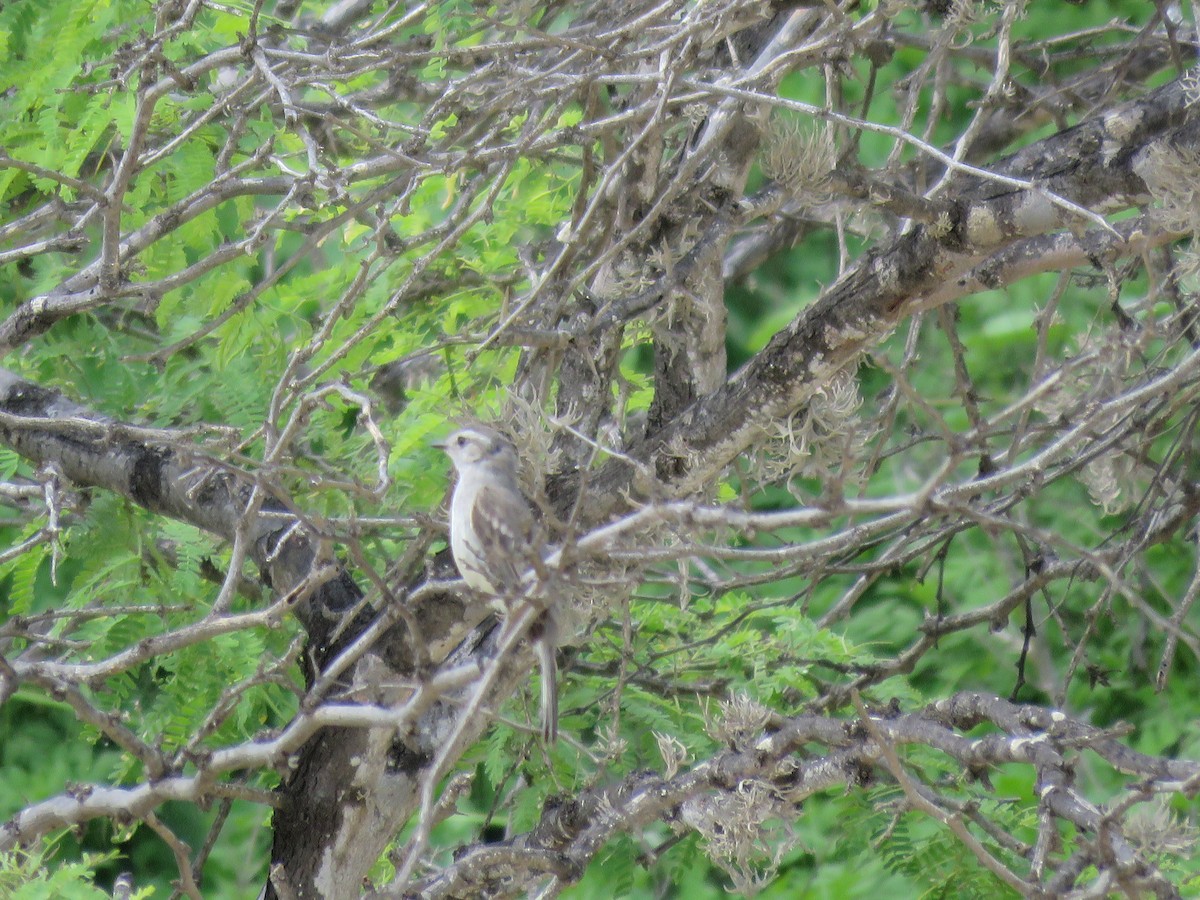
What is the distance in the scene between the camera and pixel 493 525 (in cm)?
389

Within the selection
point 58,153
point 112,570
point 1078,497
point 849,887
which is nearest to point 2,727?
point 112,570

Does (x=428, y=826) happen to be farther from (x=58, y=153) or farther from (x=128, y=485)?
(x=58, y=153)

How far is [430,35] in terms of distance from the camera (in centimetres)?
486

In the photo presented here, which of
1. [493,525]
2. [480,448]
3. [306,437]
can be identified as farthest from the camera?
[306,437]

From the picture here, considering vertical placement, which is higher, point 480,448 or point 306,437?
point 480,448

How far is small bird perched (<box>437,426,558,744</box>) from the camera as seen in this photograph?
3527 mm

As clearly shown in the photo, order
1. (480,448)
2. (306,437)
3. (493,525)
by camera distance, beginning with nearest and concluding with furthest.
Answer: (493,525) < (480,448) < (306,437)

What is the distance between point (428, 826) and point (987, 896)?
2066 mm

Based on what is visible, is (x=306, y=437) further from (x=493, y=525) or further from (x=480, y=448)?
(x=493, y=525)

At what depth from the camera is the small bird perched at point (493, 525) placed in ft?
11.6

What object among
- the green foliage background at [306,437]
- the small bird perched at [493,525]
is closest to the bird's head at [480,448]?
the small bird perched at [493,525]

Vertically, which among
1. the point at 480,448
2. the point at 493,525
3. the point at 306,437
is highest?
the point at 480,448

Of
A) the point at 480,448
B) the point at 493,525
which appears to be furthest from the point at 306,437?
the point at 493,525

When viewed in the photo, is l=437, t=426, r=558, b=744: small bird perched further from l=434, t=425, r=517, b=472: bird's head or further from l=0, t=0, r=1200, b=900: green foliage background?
l=0, t=0, r=1200, b=900: green foliage background
